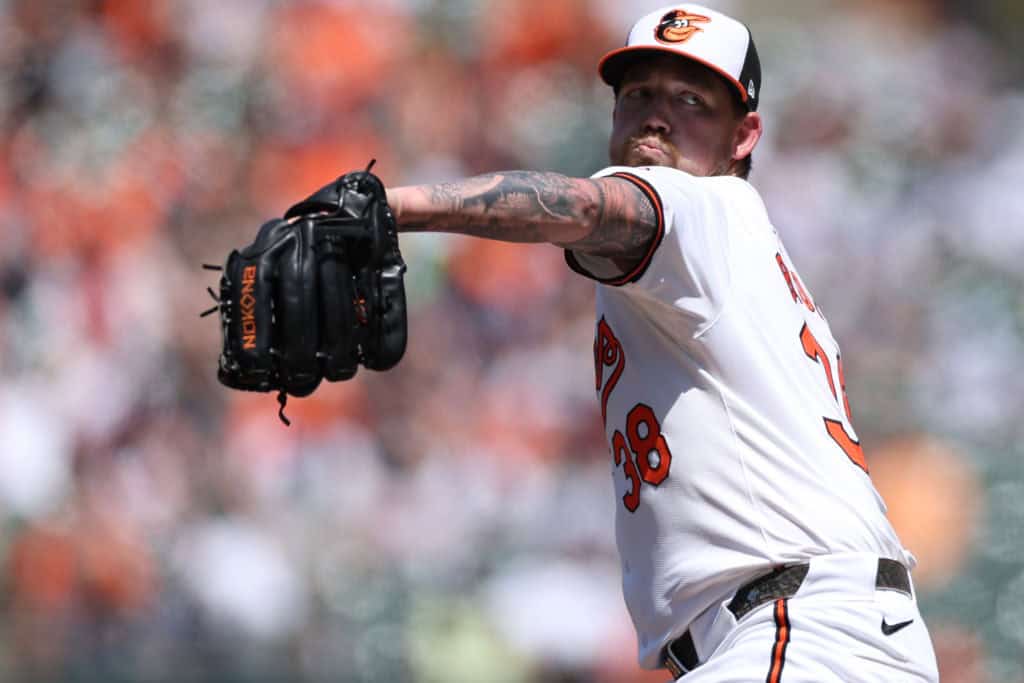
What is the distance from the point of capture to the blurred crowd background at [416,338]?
6426mm

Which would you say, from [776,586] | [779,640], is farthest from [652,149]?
[779,640]

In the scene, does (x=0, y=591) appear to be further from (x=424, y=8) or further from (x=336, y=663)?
(x=424, y=8)

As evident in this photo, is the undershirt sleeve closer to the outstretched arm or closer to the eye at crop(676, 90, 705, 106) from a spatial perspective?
the outstretched arm

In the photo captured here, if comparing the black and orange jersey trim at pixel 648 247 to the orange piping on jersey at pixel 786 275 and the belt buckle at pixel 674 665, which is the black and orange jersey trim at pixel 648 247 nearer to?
the orange piping on jersey at pixel 786 275

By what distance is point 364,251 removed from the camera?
2.47 m

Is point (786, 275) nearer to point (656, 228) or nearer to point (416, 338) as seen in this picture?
point (656, 228)

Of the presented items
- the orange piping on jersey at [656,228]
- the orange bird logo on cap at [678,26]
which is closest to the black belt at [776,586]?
the orange piping on jersey at [656,228]

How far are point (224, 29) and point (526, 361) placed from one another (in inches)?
102

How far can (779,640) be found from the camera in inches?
106

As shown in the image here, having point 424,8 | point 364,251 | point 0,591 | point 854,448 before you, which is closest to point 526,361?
point 424,8

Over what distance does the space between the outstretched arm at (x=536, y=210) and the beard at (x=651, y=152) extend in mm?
597

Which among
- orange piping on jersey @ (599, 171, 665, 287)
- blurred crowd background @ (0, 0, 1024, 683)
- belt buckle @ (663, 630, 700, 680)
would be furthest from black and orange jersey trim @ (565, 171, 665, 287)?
blurred crowd background @ (0, 0, 1024, 683)

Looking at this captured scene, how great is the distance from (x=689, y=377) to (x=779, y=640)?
57cm

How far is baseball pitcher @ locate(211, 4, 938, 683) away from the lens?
8.05 ft
